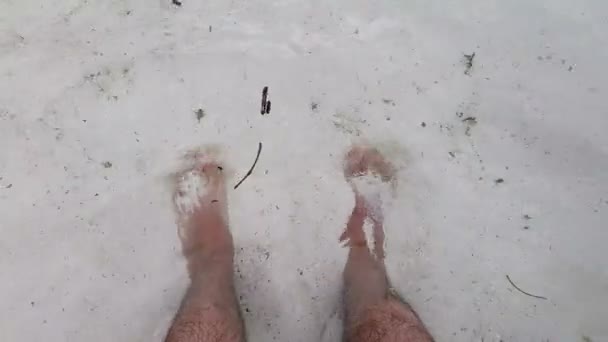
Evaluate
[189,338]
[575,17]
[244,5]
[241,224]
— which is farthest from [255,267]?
[575,17]

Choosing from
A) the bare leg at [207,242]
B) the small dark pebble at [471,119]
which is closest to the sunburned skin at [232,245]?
the bare leg at [207,242]

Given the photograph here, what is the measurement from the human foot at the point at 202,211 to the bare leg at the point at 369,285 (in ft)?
2.20

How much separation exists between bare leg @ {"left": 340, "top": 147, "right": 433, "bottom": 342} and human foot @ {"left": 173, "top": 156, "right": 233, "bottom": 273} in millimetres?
669

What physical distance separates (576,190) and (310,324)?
5.38ft

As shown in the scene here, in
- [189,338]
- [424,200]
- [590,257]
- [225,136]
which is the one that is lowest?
[189,338]

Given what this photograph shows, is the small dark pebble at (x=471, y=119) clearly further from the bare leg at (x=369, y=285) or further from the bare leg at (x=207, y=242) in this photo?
the bare leg at (x=207, y=242)

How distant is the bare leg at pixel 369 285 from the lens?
2.73 metres

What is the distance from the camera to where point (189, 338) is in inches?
102

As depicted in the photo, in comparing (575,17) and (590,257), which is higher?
(575,17)

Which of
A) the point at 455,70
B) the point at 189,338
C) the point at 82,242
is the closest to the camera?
the point at 189,338

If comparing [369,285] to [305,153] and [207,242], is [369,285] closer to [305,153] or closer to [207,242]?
[305,153]

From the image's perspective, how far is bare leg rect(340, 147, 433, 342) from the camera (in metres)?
2.73

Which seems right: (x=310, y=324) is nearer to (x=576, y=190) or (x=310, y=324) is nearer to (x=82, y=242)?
(x=82, y=242)

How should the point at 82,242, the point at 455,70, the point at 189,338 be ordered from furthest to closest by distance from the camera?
1. the point at 455,70
2. the point at 82,242
3. the point at 189,338
